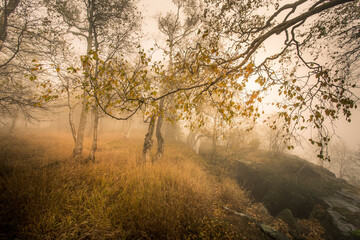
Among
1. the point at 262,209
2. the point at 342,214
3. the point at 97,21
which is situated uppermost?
the point at 97,21

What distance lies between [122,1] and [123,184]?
858 centimetres

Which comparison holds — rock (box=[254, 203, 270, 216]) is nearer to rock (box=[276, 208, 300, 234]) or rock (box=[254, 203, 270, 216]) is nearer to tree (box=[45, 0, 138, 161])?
rock (box=[276, 208, 300, 234])

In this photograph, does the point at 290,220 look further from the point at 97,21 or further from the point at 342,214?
the point at 97,21

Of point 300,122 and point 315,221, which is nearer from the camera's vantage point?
point 300,122

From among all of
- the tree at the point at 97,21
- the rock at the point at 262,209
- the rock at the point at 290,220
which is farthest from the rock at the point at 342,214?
the tree at the point at 97,21

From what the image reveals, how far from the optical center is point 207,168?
958cm

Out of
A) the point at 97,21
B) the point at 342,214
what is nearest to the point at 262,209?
the point at 342,214

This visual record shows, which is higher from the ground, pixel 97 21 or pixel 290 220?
pixel 97 21

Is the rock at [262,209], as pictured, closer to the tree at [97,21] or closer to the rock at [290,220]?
the rock at [290,220]

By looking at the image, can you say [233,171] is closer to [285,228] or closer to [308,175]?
[285,228]

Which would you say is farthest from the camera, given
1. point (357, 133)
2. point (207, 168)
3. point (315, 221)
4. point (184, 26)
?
point (357, 133)

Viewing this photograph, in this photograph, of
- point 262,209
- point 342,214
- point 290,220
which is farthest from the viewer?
point 262,209

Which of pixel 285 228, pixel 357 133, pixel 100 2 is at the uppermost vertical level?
pixel 357 133

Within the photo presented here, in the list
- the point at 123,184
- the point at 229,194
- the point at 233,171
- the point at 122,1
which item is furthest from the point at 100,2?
the point at 233,171
